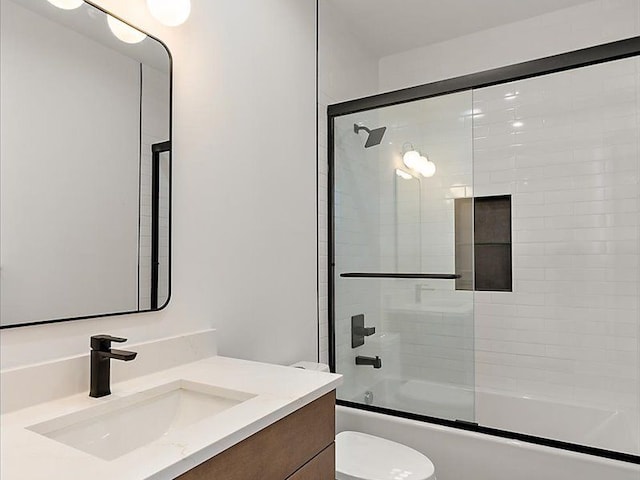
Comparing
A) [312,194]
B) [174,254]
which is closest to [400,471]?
[174,254]

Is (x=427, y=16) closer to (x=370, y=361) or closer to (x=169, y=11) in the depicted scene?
(x=169, y=11)

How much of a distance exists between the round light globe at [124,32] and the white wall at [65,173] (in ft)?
0.18

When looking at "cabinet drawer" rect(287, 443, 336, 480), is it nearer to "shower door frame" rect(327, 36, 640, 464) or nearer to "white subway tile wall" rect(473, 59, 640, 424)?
"shower door frame" rect(327, 36, 640, 464)

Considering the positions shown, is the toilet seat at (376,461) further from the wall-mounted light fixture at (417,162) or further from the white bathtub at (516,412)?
the wall-mounted light fixture at (417,162)

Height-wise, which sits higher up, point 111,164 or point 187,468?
point 111,164

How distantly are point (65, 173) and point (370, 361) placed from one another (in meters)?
1.85

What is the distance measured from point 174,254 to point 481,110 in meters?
2.21

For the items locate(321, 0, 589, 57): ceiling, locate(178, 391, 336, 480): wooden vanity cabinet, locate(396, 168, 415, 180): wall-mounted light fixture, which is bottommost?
locate(178, 391, 336, 480): wooden vanity cabinet

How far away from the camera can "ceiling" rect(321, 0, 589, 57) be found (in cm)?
271

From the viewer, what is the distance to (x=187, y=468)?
0.86 metres

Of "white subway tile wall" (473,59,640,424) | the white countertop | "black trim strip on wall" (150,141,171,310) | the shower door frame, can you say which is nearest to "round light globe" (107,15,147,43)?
"black trim strip on wall" (150,141,171,310)

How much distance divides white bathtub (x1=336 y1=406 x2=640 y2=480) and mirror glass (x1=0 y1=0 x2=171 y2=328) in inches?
53.9

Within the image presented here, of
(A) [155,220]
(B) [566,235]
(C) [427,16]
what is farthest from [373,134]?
(A) [155,220]

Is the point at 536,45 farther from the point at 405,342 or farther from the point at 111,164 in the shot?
the point at 111,164
